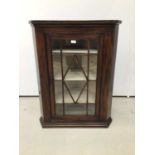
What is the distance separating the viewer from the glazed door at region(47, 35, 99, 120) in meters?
1.75

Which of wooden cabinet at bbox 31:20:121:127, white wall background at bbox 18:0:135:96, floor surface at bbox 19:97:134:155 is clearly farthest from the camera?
white wall background at bbox 18:0:135:96

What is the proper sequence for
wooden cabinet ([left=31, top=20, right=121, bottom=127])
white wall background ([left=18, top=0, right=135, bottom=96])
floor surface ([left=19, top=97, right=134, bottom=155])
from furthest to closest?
white wall background ([left=18, top=0, right=135, bottom=96])
wooden cabinet ([left=31, top=20, right=121, bottom=127])
floor surface ([left=19, top=97, right=134, bottom=155])

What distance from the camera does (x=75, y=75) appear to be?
6.12 feet

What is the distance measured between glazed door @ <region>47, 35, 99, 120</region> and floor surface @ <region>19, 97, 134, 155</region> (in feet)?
0.58

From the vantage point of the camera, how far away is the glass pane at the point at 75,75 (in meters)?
1.77

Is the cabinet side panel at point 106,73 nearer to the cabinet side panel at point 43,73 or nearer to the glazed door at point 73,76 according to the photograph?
the glazed door at point 73,76

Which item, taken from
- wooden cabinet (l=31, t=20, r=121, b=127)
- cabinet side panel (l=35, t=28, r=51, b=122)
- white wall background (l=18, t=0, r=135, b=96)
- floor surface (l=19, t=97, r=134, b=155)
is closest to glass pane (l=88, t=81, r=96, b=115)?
wooden cabinet (l=31, t=20, r=121, b=127)

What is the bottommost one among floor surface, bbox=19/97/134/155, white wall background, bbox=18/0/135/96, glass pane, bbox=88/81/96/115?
floor surface, bbox=19/97/134/155

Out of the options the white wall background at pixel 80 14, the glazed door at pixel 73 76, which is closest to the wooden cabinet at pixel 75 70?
the glazed door at pixel 73 76

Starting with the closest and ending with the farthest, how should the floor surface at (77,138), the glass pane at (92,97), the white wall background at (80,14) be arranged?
the floor surface at (77,138) → the glass pane at (92,97) → the white wall background at (80,14)

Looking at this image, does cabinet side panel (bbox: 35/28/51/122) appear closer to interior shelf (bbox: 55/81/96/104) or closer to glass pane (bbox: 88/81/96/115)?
interior shelf (bbox: 55/81/96/104)
